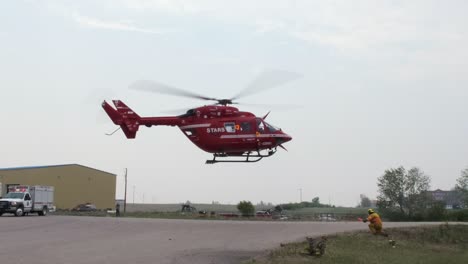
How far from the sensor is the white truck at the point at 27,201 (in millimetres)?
45322

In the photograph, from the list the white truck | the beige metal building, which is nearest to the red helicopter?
the white truck

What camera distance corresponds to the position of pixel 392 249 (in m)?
24.7

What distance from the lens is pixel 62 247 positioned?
802 inches

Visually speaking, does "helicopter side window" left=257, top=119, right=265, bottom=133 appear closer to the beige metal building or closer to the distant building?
the beige metal building

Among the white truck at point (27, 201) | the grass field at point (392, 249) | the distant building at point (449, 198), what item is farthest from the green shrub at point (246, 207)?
the distant building at point (449, 198)

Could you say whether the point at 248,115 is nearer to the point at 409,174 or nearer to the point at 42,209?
the point at 42,209

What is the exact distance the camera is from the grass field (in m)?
19.2

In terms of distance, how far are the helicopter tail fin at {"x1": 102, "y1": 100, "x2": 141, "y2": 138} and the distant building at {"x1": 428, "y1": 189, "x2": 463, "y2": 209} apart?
184 feet

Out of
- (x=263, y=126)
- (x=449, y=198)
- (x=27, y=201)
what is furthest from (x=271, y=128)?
(x=449, y=198)

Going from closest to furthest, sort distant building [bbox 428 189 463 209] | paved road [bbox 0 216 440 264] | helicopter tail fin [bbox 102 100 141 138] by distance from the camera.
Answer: paved road [bbox 0 216 440 264] → helicopter tail fin [bbox 102 100 141 138] → distant building [bbox 428 189 463 209]

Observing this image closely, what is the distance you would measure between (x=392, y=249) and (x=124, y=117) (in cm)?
1637

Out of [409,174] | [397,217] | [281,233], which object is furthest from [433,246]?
[409,174]

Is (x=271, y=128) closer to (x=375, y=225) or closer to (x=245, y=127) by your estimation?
(x=245, y=127)

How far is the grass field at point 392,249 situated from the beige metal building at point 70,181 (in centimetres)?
5757
